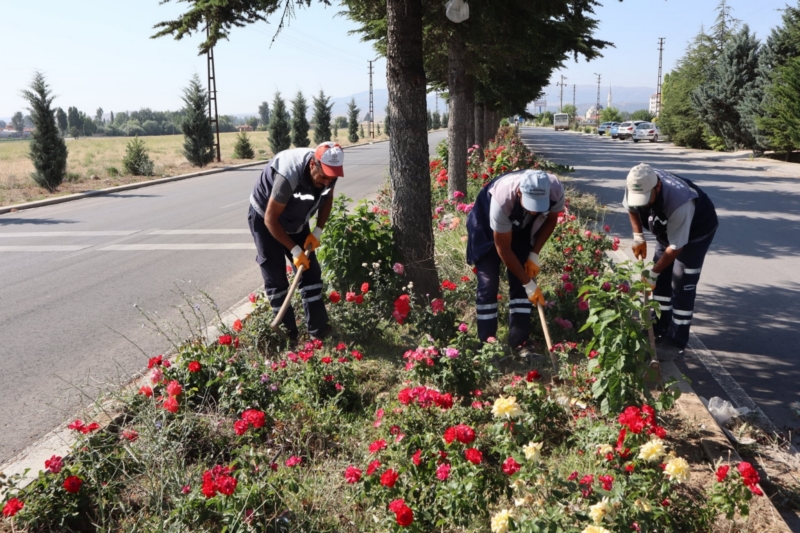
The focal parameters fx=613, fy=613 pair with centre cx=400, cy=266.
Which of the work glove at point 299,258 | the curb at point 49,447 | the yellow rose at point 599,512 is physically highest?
the work glove at point 299,258

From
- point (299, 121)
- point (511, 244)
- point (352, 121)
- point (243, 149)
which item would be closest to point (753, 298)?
point (511, 244)

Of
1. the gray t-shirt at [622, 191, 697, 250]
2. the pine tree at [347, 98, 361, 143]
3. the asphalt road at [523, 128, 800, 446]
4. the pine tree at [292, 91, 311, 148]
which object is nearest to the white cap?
→ the gray t-shirt at [622, 191, 697, 250]

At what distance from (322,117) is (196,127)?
18.2 meters

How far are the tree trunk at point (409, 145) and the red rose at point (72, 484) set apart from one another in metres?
3.23

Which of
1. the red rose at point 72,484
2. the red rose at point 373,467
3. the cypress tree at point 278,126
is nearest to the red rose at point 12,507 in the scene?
the red rose at point 72,484

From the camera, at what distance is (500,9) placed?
6.55 m

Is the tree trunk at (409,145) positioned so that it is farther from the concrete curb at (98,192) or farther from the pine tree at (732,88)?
the pine tree at (732,88)

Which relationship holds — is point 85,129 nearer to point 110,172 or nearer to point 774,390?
point 110,172

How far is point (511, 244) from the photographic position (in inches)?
181

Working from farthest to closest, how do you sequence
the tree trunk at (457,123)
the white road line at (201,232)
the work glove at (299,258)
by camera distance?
the white road line at (201,232) < the tree trunk at (457,123) < the work glove at (299,258)

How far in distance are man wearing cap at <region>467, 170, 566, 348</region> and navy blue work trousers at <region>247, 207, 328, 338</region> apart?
1231 millimetres

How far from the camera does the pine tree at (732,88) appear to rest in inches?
1103

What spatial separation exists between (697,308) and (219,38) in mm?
5491

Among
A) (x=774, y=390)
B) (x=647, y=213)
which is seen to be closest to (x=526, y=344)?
(x=647, y=213)
